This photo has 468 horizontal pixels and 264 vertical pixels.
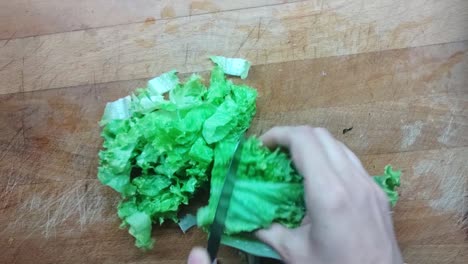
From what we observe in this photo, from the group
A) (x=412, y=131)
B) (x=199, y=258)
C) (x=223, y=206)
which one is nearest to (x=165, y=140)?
(x=223, y=206)

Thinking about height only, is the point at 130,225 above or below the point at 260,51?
below

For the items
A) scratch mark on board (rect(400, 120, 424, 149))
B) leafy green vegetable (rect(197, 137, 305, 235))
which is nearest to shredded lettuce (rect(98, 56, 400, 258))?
leafy green vegetable (rect(197, 137, 305, 235))

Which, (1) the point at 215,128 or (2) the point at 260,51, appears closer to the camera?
(1) the point at 215,128

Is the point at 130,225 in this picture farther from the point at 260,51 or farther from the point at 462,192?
the point at 462,192

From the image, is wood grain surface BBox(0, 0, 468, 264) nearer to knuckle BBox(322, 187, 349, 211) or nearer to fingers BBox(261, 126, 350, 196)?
fingers BBox(261, 126, 350, 196)

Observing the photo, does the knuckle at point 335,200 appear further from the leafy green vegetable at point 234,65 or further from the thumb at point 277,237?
the leafy green vegetable at point 234,65

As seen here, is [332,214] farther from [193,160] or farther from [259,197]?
[193,160]

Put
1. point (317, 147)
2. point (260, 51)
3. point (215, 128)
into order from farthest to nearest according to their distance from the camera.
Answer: point (260, 51) < point (215, 128) < point (317, 147)

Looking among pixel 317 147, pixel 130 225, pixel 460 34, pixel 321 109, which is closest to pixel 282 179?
pixel 317 147
